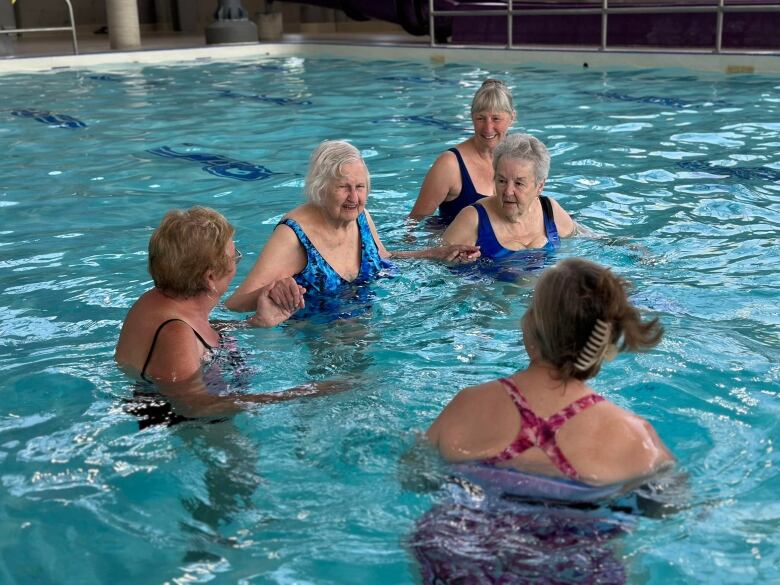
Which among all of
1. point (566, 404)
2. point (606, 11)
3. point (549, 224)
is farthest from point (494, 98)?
point (606, 11)

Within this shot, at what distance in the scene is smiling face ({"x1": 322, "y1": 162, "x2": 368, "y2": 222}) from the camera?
4316 millimetres

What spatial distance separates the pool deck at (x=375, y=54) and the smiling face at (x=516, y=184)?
28.1 feet

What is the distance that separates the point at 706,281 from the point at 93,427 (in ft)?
10.4

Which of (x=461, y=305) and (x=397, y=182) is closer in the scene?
(x=461, y=305)

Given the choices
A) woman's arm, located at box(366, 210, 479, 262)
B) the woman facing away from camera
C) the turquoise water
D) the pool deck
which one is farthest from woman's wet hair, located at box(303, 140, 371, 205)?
the pool deck

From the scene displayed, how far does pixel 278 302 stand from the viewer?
4012mm

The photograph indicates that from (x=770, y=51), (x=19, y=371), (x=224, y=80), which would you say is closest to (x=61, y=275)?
(x=19, y=371)

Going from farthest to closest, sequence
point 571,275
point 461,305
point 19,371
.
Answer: point 461,305, point 19,371, point 571,275

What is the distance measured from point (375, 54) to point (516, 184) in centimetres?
1224

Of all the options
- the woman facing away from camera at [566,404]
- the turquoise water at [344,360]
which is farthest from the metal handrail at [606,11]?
the woman facing away from camera at [566,404]

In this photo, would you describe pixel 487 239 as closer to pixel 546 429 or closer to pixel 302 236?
pixel 302 236

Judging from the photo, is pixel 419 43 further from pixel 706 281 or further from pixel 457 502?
pixel 457 502

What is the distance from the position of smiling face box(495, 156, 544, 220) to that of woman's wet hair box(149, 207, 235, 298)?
203cm

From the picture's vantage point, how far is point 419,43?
1661cm
